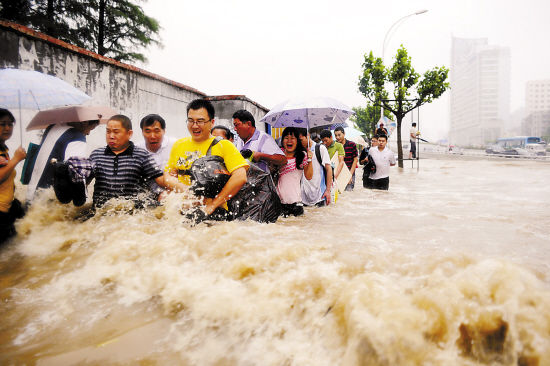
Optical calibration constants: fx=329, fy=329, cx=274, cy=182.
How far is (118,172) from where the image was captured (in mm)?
3498

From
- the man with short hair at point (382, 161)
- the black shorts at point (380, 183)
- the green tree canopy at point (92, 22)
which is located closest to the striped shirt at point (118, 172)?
the man with short hair at point (382, 161)

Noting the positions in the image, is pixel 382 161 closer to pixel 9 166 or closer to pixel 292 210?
pixel 292 210

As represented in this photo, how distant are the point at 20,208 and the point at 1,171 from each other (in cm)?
49

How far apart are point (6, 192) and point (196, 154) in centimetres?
185

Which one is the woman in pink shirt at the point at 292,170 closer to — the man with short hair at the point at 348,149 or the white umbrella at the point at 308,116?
the white umbrella at the point at 308,116

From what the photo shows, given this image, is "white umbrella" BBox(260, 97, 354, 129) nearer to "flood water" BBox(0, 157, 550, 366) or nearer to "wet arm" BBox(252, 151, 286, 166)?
"wet arm" BBox(252, 151, 286, 166)

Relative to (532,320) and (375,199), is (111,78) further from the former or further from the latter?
(532,320)

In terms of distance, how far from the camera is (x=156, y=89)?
22.4 ft

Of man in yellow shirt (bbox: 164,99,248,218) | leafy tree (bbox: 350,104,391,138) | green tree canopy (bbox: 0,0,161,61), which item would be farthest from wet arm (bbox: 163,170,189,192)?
leafy tree (bbox: 350,104,391,138)

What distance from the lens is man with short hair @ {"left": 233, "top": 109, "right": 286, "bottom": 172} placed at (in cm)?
422

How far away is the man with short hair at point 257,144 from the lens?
4.22m

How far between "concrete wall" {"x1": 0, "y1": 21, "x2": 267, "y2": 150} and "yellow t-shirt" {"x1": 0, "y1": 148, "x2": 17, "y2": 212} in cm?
124

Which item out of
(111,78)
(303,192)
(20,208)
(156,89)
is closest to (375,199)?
(303,192)

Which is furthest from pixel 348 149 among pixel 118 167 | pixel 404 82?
pixel 404 82
